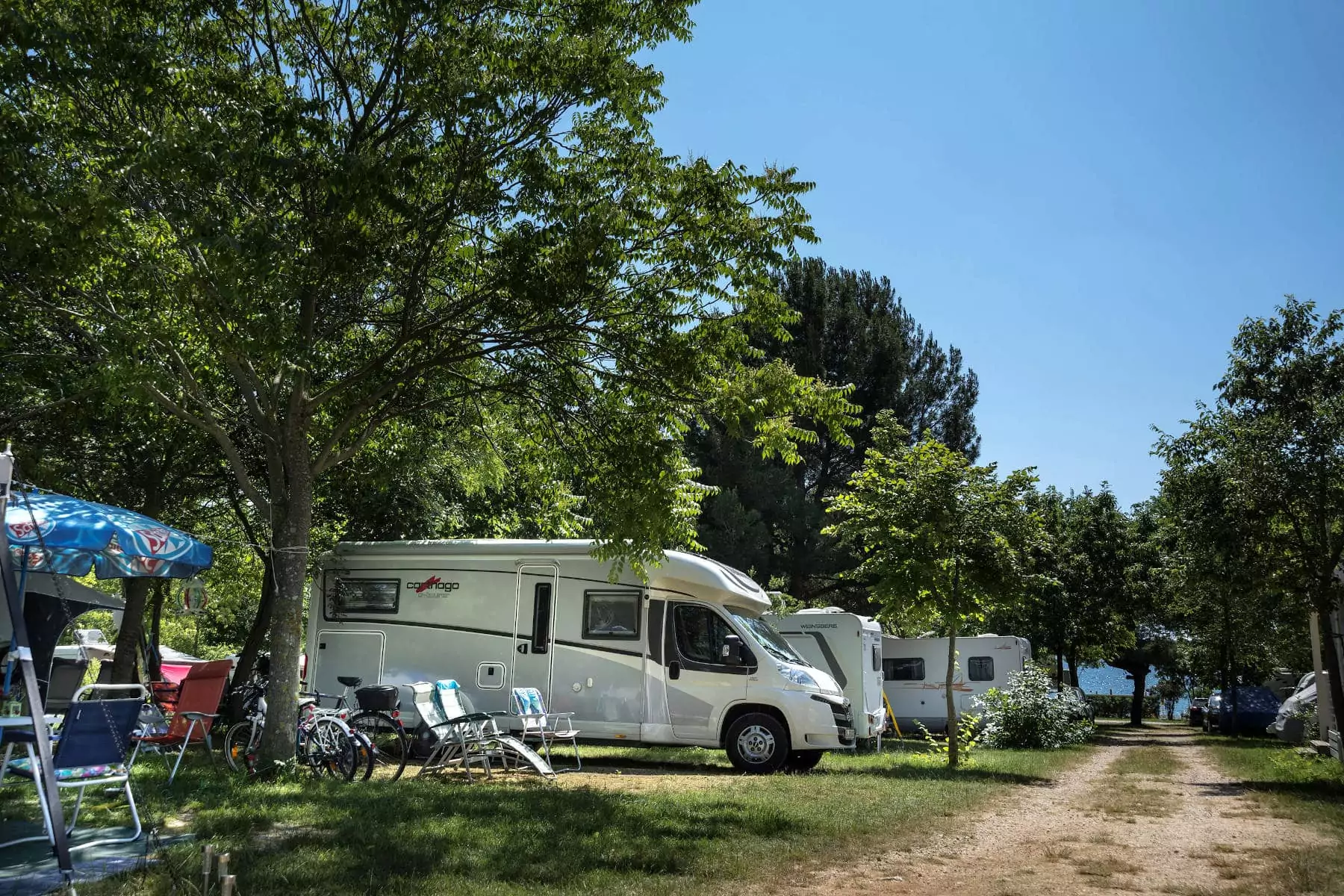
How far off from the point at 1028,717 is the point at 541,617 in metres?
10.6

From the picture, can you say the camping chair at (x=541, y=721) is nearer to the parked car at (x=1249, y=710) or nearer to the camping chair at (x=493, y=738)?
the camping chair at (x=493, y=738)

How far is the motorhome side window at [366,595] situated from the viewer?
517 inches

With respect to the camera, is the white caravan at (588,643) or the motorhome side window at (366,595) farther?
the motorhome side window at (366,595)

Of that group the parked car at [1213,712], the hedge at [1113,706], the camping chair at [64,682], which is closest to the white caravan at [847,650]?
the camping chair at [64,682]

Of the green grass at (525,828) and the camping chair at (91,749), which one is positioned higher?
the camping chair at (91,749)

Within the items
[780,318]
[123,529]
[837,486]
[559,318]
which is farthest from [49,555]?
[837,486]

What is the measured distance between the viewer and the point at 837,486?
25688 mm

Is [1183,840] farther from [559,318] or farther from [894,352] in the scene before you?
[894,352]

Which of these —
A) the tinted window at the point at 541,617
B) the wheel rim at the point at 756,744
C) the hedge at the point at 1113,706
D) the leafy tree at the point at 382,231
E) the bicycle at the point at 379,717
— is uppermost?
the leafy tree at the point at 382,231

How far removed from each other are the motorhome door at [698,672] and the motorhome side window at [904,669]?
11.4m

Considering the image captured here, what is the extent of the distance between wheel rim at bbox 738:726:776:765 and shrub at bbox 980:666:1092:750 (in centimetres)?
847

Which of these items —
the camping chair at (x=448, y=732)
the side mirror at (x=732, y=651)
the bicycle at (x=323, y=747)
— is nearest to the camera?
the bicycle at (x=323, y=747)

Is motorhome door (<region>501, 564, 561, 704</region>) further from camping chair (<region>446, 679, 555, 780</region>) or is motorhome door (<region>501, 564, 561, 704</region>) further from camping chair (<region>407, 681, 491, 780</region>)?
camping chair (<region>407, 681, 491, 780</region>)

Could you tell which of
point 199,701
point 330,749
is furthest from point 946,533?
point 199,701
